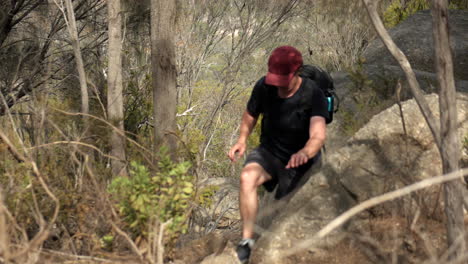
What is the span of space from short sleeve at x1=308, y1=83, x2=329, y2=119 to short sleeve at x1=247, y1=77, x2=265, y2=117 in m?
0.39

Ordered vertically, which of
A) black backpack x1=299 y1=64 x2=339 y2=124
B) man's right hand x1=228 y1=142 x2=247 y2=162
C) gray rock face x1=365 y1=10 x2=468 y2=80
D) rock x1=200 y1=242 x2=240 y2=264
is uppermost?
gray rock face x1=365 y1=10 x2=468 y2=80

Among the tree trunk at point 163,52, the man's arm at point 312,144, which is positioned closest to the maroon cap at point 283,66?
the man's arm at point 312,144

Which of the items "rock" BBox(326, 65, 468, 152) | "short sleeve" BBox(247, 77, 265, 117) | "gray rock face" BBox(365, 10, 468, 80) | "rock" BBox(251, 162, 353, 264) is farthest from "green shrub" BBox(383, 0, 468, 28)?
"short sleeve" BBox(247, 77, 265, 117)

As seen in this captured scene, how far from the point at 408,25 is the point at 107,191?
781 cm

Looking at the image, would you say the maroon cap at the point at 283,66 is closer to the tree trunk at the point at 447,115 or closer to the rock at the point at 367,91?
the tree trunk at the point at 447,115

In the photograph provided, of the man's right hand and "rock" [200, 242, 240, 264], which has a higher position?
the man's right hand

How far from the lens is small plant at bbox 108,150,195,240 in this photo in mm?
3738

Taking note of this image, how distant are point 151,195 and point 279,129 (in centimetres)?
102

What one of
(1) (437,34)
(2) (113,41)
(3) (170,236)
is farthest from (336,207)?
(2) (113,41)

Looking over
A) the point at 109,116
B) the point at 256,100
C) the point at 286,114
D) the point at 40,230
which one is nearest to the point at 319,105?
the point at 286,114

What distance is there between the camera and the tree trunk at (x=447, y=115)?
330 centimetres

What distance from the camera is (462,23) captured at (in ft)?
32.3

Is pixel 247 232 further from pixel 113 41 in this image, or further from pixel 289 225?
pixel 113 41

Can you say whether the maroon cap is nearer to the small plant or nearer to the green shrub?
the small plant
